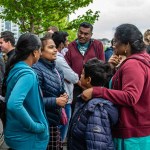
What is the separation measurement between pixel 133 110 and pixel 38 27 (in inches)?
882

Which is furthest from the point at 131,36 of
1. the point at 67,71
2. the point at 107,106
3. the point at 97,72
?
the point at 67,71

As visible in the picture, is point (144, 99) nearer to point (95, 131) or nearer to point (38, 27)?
point (95, 131)

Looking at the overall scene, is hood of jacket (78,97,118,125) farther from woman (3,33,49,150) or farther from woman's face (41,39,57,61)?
woman's face (41,39,57,61)

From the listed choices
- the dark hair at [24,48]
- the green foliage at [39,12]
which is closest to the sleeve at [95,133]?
Result: the dark hair at [24,48]

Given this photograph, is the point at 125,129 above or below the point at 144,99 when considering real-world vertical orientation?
below

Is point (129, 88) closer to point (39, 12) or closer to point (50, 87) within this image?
point (50, 87)

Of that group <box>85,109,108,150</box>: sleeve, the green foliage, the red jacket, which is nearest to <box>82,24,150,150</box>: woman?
<box>85,109,108,150</box>: sleeve

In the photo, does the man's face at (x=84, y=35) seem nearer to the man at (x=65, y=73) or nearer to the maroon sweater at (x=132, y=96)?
the man at (x=65, y=73)

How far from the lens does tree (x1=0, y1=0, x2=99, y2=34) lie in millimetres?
21922

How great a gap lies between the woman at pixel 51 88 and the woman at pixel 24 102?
51 centimetres

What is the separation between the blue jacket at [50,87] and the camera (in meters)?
3.89

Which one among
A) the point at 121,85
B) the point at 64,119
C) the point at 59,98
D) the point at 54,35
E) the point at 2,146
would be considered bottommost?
the point at 2,146

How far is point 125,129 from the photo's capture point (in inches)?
120

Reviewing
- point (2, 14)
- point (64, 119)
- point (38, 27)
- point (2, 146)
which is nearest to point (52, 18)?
point (38, 27)
